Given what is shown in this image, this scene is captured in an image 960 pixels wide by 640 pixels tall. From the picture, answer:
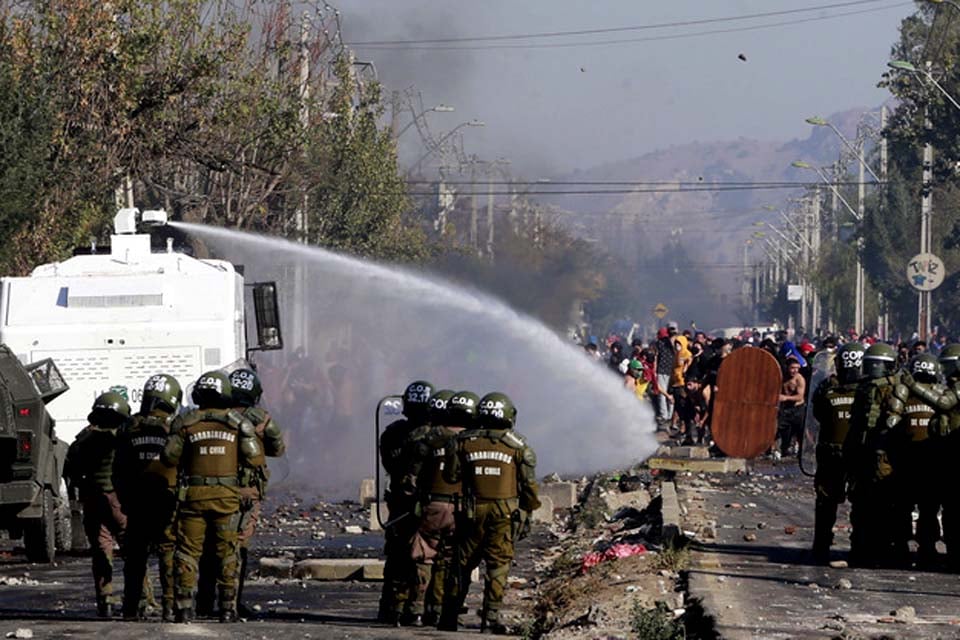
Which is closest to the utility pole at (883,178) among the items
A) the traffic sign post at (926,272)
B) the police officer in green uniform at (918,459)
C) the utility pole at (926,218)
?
the utility pole at (926,218)

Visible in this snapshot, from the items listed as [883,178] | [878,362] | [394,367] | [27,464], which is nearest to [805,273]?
[883,178]

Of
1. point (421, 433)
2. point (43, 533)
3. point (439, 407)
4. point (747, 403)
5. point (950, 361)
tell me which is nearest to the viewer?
point (421, 433)

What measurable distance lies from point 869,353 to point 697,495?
779 centimetres

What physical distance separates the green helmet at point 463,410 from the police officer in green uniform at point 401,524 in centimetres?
30

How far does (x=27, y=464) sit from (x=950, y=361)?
7.08m

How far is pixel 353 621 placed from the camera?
12820 millimetres

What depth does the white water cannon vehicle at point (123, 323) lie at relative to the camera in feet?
67.4

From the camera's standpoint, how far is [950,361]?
16.0 meters

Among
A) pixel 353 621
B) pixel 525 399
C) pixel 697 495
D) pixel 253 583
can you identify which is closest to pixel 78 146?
pixel 525 399

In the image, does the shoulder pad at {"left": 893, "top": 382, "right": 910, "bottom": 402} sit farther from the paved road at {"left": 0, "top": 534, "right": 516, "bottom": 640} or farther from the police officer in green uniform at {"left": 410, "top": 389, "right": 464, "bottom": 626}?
the police officer in green uniform at {"left": 410, "top": 389, "right": 464, "bottom": 626}

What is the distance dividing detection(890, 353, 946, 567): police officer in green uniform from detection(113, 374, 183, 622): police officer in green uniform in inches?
202

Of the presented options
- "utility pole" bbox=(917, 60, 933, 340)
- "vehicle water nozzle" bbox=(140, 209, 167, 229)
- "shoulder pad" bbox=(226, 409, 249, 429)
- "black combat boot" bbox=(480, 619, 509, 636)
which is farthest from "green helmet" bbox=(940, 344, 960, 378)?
"utility pole" bbox=(917, 60, 933, 340)

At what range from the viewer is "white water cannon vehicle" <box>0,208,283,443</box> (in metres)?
20.5

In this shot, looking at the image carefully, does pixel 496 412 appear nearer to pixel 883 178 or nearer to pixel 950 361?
pixel 950 361
